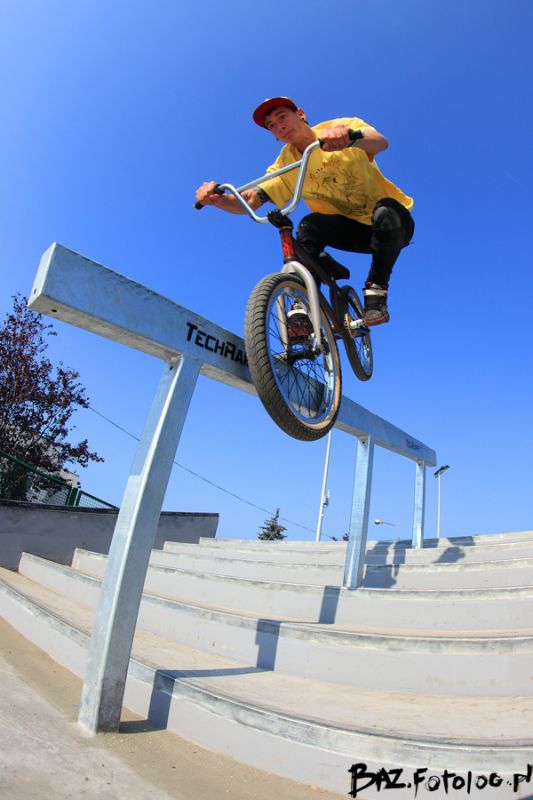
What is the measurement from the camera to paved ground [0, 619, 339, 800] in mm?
1651

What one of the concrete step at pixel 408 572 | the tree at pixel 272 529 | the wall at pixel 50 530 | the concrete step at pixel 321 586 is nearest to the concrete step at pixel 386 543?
the concrete step at pixel 408 572

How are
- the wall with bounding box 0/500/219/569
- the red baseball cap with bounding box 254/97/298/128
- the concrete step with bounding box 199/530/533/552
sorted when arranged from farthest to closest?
the wall with bounding box 0/500/219/569
the concrete step with bounding box 199/530/533/552
the red baseball cap with bounding box 254/97/298/128

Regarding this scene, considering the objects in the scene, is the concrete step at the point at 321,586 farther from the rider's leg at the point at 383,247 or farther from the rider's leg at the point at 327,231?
the rider's leg at the point at 327,231

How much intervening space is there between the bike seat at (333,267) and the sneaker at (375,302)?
0.48 m

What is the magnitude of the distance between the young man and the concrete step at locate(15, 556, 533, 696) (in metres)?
2.42

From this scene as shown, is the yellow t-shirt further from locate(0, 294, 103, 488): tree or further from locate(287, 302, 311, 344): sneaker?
locate(0, 294, 103, 488): tree

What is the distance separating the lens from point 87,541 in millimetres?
7453

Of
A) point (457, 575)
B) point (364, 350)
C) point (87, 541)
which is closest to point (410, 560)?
point (457, 575)

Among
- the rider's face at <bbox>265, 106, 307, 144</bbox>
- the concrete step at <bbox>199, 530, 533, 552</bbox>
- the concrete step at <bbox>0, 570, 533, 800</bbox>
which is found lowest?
the concrete step at <bbox>0, 570, 533, 800</bbox>

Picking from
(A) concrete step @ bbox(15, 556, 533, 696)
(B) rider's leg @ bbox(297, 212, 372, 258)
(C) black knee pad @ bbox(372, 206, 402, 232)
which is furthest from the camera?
(B) rider's leg @ bbox(297, 212, 372, 258)

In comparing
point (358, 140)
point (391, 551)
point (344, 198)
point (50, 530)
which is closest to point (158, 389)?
point (358, 140)

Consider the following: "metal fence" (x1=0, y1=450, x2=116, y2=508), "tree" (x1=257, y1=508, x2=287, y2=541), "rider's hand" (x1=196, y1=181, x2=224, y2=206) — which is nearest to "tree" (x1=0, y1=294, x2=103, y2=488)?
"metal fence" (x1=0, y1=450, x2=116, y2=508)

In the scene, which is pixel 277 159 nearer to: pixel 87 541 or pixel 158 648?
pixel 158 648

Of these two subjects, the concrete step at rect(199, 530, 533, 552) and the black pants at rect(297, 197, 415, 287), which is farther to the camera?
the concrete step at rect(199, 530, 533, 552)
